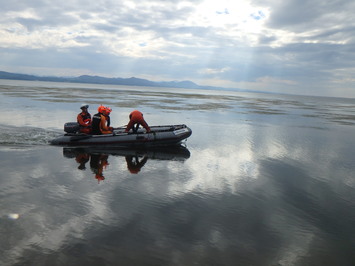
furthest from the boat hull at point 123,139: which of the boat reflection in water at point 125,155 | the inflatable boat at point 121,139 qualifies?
the boat reflection in water at point 125,155

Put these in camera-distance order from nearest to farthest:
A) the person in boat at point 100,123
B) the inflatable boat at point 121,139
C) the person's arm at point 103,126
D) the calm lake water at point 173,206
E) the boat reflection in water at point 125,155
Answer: the calm lake water at point 173,206 < the boat reflection in water at point 125,155 < the inflatable boat at point 121,139 < the person in boat at point 100,123 < the person's arm at point 103,126

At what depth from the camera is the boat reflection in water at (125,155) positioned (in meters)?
12.0

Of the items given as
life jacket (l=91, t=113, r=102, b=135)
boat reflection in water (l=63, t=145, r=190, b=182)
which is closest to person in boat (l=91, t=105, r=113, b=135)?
life jacket (l=91, t=113, r=102, b=135)

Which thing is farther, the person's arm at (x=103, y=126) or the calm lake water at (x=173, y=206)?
the person's arm at (x=103, y=126)

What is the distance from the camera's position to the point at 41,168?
10852 millimetres

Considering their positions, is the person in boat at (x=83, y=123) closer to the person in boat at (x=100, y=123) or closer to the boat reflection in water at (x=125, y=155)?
the person in boat at (x=100, y=123)

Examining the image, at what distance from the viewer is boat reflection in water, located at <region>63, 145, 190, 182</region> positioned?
39.2 feet

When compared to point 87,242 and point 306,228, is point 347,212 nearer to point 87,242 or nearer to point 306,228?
point 306,228

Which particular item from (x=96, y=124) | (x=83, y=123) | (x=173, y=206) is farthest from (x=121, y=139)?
(x=173, y=206)

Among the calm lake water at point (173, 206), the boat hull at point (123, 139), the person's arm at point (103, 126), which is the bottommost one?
the calm lake water at point (173, 206)

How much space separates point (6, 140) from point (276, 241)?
1381 cm

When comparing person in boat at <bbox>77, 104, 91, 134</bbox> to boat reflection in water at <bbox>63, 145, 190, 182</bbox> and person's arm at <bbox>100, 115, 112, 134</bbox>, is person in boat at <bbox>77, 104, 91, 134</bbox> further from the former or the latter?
boat reflection in water at <bbox>63, 145, 190, 182</bbox>

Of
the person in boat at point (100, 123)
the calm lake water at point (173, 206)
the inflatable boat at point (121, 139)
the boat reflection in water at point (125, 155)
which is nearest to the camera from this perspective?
the calm lake water at point (173, 206)

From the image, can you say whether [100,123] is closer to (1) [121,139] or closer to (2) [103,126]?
(2) [103,126]
